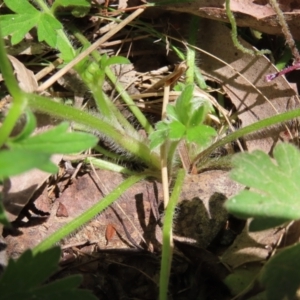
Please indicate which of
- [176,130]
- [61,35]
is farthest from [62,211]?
[61,35]

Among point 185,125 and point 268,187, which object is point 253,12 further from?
point 268,187

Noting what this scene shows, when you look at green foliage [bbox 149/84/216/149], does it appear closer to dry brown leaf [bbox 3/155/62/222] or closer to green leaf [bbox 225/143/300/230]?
green leaf [bbox 225/143/300/230]

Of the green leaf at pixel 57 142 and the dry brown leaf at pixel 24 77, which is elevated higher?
the green leaf at pixel 57 142

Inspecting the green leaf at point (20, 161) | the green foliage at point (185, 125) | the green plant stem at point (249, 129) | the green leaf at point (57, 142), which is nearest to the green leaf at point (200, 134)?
the green foliage at point (185, 125)

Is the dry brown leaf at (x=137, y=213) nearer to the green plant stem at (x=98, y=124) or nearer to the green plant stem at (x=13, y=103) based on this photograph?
the green plant stem at (x=98, y=124)

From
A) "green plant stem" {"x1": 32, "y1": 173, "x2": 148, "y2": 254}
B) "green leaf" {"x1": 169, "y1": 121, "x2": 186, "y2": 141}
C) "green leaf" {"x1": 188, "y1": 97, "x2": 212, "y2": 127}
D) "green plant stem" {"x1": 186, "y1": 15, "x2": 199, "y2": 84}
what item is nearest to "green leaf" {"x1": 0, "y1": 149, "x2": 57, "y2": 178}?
"green plant stem" {"x1": 32, "y1": 173, "x2": 148, "y2": 254}
